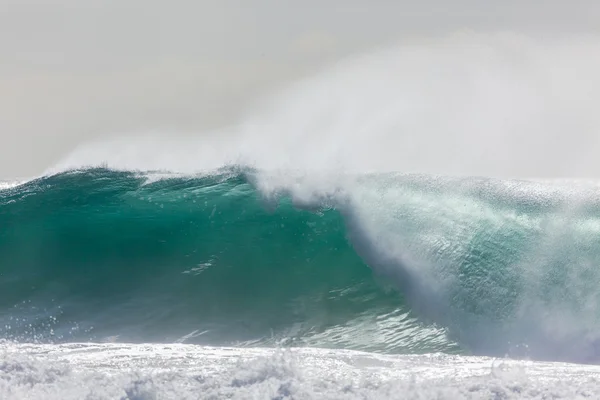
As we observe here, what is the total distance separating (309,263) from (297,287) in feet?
2.64

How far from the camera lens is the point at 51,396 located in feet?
28.3

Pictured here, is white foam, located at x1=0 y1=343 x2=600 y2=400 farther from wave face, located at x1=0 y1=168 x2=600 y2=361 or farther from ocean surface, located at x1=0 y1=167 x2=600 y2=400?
wave face, located at x1=0 y1=168 x2=600 y2=361

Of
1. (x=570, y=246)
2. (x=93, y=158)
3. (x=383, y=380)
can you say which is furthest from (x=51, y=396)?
(x=93, y=158)

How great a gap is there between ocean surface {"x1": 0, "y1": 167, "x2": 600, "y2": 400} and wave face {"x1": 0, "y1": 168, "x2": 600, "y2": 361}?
0.04 meters

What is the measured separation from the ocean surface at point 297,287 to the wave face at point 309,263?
4 cm

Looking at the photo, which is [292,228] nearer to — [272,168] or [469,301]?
[272,168]

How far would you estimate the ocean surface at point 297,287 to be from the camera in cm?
916

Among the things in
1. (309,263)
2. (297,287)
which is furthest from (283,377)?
(309,263)

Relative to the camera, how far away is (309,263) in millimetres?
14125

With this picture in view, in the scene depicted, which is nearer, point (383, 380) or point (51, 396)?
point (51, 396)

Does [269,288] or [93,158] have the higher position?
[93,158]

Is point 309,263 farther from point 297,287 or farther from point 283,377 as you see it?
point 283,377

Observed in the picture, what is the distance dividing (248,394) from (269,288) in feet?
16.1

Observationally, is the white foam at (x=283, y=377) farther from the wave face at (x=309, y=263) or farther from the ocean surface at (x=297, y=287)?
the wave face at (x=309, y=263)
